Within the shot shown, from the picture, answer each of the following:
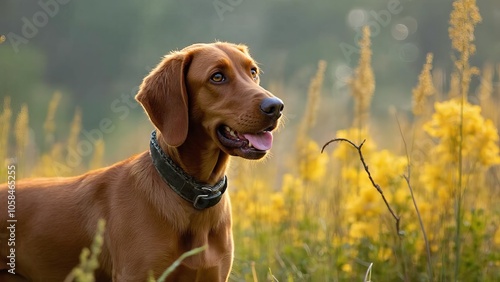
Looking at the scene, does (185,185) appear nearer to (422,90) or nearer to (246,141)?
(246,141)

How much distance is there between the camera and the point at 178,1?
21500mm

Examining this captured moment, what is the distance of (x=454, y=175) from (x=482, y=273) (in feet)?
1.90

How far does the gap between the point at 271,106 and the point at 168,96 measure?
50 centimetres

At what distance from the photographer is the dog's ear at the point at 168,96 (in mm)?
3352

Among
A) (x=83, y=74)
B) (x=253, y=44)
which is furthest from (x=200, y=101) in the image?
(x=253, y=44)

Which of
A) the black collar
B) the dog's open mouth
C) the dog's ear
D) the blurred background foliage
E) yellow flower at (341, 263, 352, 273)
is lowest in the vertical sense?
the blurred background foliage

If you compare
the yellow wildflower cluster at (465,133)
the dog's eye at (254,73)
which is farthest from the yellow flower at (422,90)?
the dog's eye at (254,73)

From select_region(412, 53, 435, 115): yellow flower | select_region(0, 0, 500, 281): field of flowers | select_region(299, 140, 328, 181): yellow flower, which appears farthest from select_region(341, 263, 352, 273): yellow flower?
select_region(412, 53, 435, 115): yellow flower

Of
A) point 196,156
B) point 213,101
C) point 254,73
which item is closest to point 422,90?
point 254,73

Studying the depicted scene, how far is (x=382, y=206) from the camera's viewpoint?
4793 millimetres

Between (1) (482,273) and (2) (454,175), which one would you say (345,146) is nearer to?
(2) (454,175)

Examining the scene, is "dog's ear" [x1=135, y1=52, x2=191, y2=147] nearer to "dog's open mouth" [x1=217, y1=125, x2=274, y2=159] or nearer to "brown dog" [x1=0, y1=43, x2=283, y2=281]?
"brown dog" [x1=0, y1=43, x2=283, y2=281]

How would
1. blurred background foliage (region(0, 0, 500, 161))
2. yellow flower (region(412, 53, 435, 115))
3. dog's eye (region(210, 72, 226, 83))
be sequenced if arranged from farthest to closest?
blurred background foliage (region(0, 0, 500, 161)) < yellow flower (region(412, 53, 435, 115)) < dog's eye (region(210, 72, 226, 83))

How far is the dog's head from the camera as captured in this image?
326 cm
